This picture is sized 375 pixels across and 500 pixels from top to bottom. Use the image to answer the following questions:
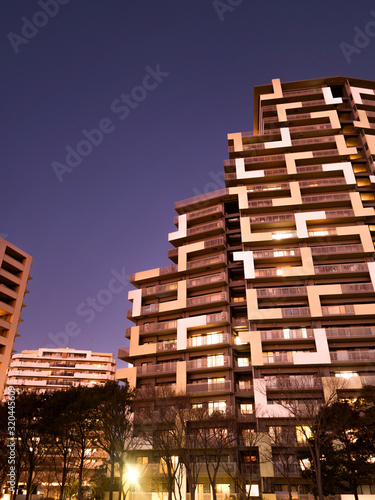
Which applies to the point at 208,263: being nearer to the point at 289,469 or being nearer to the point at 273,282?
the point at 273,282

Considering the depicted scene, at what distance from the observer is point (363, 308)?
52.0 meters

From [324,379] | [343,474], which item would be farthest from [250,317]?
[343,474]

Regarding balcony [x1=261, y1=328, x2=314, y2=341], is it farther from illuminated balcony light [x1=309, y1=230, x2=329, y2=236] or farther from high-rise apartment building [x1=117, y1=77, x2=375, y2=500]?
illuminated balcony light [x1=309, y1=230, x2=329, y2=236]

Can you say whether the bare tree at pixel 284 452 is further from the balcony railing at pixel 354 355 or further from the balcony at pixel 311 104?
the balcony at pixel 311 104

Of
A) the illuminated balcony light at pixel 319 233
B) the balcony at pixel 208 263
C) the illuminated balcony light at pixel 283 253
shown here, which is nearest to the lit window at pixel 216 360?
the balcony at pixel 208 263

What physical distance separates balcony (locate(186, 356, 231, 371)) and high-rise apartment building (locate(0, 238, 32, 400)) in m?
29.0

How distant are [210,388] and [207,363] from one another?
12.2 ft

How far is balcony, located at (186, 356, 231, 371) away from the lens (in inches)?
2132

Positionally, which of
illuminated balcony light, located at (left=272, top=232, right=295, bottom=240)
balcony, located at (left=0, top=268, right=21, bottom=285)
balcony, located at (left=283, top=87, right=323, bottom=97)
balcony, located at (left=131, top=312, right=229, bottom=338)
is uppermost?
balcony, located at (left=283, top=87, right=323, bottom=97)

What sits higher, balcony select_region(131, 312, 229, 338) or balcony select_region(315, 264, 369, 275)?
balcony select_region(315, 264, 369, 275)

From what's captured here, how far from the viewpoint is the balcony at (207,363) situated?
54156mm

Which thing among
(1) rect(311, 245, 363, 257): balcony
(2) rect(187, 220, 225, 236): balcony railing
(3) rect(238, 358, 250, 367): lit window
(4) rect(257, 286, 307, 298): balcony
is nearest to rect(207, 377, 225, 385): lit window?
(3) rect(238, 358, 250, 367): lit window

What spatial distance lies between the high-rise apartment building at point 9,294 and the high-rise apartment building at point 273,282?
18255mm

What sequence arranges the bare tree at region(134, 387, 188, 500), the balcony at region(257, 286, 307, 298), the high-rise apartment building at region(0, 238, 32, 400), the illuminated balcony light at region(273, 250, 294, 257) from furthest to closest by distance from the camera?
the high-rise apartment building at region(0, 238, 32, 400) → the illuminated balcony light at region(273, 250, 294, 257) → the balcony at region(257, 286, 307, 298) → the bare tree at region(134, 387, 188, 500)
